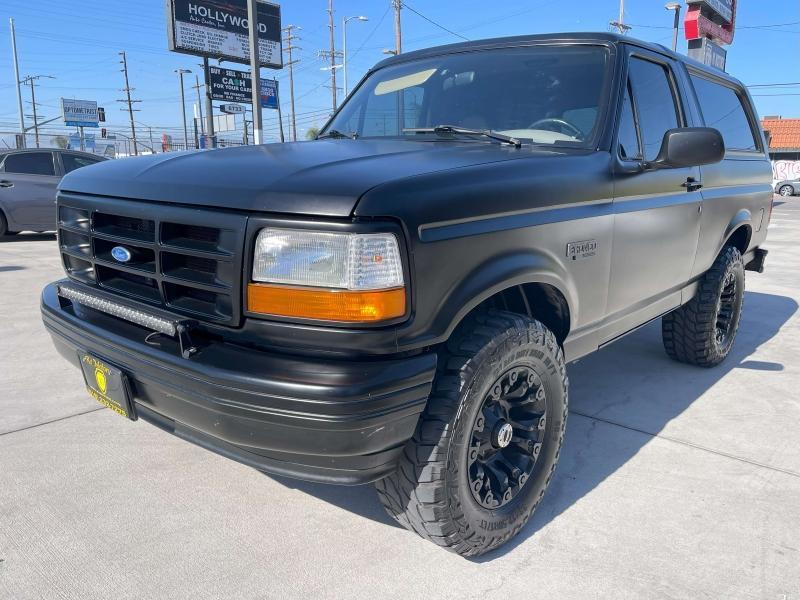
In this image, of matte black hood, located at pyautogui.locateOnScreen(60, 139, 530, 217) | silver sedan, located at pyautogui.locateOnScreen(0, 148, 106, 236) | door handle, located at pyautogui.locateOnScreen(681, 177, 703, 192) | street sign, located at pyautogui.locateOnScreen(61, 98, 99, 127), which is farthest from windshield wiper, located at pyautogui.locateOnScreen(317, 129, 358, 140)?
street sign, located at pyautogui.locateOnScreen(61, 98, 99, 127)

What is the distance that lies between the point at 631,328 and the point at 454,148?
142 centimetres

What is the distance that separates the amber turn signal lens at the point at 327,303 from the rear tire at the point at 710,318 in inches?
117

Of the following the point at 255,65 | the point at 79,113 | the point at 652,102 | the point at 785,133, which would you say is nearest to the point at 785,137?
the point at 785,133

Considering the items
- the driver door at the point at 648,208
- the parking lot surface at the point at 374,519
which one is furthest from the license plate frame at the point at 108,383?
the driver door at the point at 648,208

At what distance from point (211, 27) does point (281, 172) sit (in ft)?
82.4

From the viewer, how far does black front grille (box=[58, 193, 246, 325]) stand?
1.91 m

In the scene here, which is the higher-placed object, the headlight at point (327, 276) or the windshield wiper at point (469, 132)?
the windshield wiper at point (469, 132)

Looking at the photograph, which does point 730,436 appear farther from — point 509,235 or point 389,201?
point 389,201

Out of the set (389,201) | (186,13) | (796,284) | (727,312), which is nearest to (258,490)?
(389,201)

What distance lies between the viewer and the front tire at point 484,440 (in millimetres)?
1981

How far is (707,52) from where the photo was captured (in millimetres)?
14602

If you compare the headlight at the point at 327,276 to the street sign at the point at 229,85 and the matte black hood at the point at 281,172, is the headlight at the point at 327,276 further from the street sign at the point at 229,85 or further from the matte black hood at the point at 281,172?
the street sign at the point at 229,85

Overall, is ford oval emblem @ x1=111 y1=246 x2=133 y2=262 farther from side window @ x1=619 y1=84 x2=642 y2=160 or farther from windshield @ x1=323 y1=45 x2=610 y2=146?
side window @ x1=619 y1=84 x2=642 y2=160

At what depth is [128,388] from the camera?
83.9 inches
